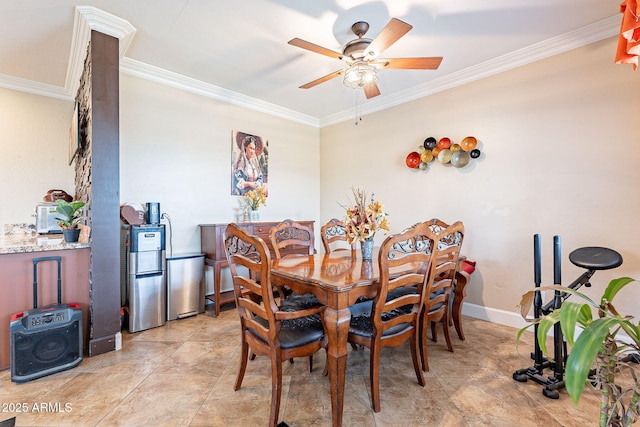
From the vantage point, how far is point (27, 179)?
3.60 metres

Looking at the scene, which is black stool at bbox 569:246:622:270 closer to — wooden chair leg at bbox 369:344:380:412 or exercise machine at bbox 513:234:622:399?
exercise machine at bbox 513:234:622:399

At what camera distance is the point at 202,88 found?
367 centimetres

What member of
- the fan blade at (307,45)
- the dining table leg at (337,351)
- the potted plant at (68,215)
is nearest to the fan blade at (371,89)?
the fan blade at (307,45)

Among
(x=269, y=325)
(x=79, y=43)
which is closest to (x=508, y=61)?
(x=269, y=325)

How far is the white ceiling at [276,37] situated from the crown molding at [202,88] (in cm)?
1

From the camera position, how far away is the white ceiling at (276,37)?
2.29 metres

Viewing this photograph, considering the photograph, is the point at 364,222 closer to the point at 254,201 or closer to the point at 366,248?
the point at 366,248

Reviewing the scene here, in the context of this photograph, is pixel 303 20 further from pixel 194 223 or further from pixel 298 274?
pixel 194 223

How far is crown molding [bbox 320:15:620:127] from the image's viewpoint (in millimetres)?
2502

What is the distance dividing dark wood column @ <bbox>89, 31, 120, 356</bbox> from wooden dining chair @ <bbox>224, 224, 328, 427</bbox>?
4.42ft

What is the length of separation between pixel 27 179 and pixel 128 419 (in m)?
3.66

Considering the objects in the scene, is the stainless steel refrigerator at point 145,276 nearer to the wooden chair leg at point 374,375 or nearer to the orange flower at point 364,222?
the orange flower at point 364,222

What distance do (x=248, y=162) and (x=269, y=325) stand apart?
3084 mm

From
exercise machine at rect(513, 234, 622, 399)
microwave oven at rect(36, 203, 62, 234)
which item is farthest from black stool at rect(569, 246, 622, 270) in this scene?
microwave oven at rect(36, 203, 62, 234)
